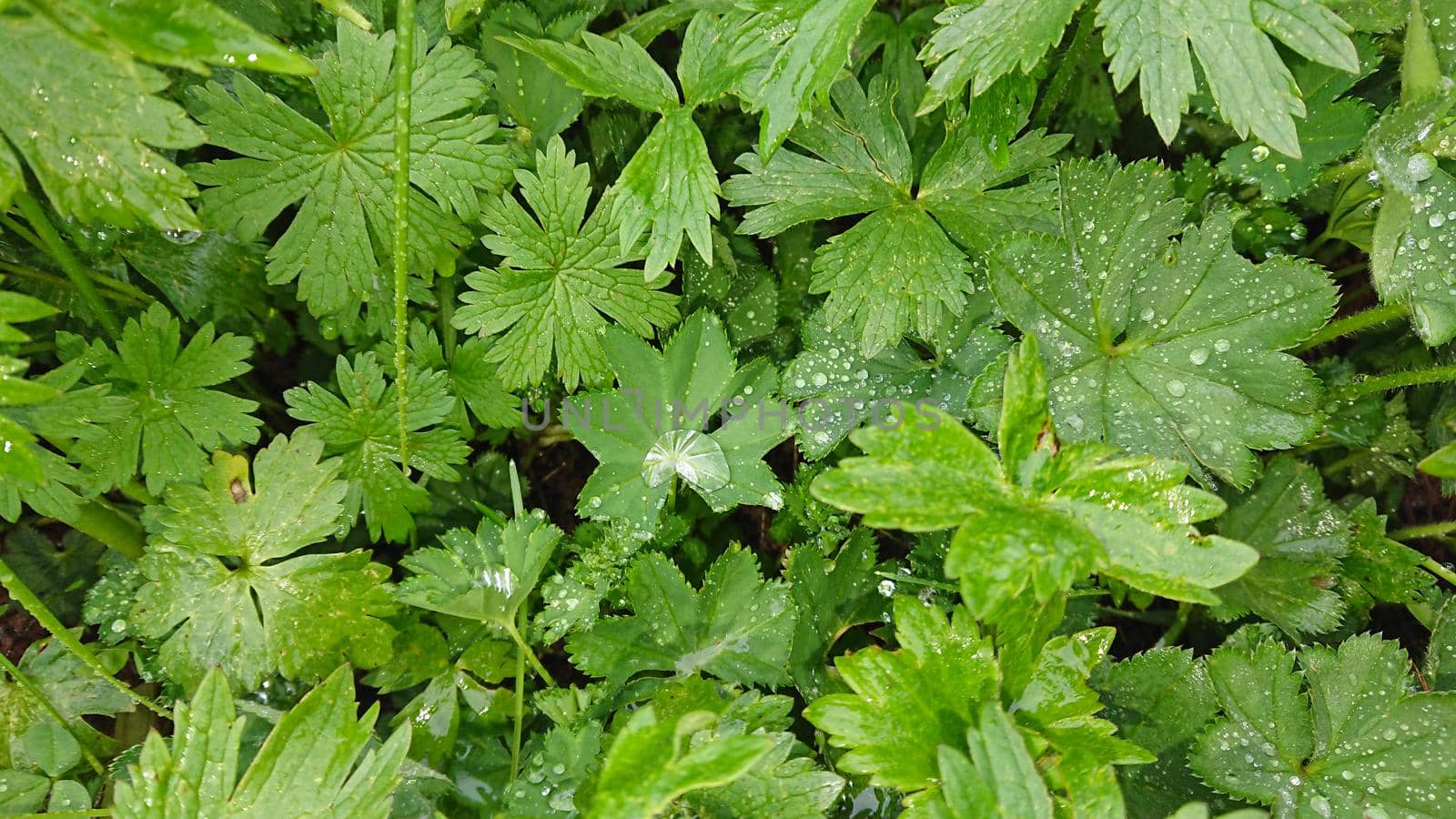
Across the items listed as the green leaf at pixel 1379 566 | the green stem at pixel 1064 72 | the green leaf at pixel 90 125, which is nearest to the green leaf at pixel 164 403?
the green leaf at pixel 90 125

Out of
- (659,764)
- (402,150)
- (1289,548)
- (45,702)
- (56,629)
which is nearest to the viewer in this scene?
(659,764)

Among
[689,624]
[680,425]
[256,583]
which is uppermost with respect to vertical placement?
[680,425]

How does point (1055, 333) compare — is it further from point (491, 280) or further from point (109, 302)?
point (109, 302)

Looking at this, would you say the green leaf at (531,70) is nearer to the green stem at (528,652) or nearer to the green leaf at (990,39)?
the green leaf at (990,39)

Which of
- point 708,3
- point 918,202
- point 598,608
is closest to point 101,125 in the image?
point 708,3

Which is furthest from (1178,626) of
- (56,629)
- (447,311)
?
(56,629)

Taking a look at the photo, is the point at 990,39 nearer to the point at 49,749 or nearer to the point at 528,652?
the point at 528,652
